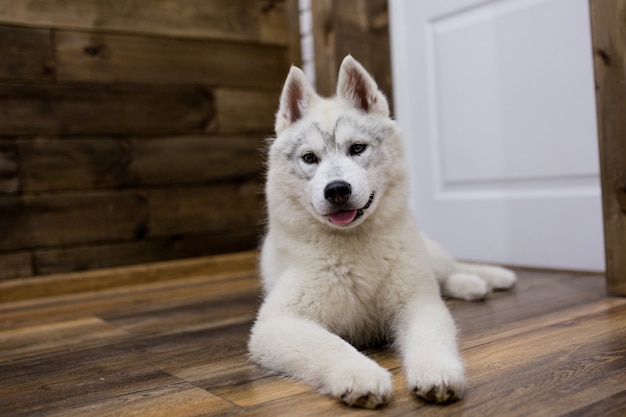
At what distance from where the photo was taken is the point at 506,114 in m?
2.99

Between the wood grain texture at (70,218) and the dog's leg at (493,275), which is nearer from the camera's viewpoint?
the dog's leg at (493,275)

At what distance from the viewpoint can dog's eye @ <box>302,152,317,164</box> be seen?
1.73 m

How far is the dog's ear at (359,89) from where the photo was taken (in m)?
1.82

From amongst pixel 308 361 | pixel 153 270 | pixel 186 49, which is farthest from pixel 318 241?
pixel 186 49

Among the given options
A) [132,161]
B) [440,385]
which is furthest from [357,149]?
[132,161]

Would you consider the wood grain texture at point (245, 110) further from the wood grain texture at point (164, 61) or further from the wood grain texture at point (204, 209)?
the wood grain texture at point (204, 209)

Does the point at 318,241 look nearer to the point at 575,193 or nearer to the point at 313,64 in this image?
the point at 575,193

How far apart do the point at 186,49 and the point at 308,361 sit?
2413 millimetres

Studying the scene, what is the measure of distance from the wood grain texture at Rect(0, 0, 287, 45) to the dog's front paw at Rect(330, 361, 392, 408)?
2535mm

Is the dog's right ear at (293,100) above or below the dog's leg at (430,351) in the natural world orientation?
above

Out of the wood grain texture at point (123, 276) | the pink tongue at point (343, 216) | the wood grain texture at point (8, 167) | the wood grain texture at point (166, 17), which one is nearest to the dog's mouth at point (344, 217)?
the pink tongue at point (343, 216)

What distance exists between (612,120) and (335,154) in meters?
1.11

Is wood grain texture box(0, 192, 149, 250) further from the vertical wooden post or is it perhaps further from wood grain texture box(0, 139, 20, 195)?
the vertical wooden post

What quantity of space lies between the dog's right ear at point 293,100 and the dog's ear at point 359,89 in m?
0.10
